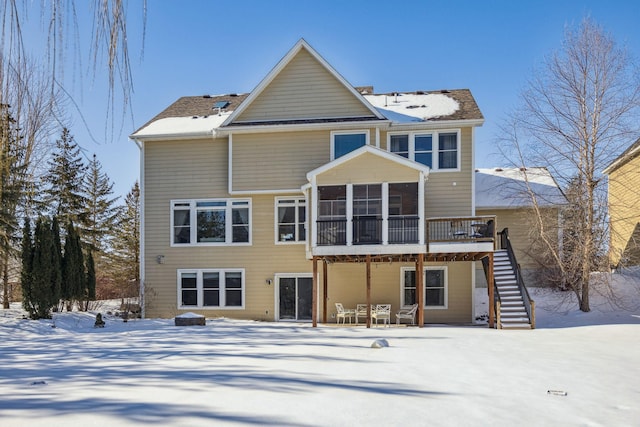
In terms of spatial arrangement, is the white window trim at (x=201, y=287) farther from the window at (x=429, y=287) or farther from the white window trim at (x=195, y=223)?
the window at (x=429, y=287)

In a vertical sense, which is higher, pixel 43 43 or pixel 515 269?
pixel 43 43

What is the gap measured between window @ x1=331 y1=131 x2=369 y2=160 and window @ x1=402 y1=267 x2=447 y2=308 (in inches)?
191

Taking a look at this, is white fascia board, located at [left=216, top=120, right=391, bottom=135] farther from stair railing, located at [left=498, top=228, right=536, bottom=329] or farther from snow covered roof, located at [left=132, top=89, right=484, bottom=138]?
stair railing, located at [left=498, top=228, right=536, bottom=329]

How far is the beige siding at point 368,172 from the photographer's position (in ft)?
51.1

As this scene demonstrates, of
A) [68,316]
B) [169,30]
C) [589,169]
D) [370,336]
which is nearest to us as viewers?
[169,30]

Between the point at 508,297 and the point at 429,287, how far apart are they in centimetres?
289

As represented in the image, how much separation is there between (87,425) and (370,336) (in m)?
8.85

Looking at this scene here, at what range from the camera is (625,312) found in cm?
1658

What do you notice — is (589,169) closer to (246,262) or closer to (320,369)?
(246,262)

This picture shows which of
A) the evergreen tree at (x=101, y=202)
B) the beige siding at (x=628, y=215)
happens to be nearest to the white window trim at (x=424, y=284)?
the beige siding at (x=628, y=215)

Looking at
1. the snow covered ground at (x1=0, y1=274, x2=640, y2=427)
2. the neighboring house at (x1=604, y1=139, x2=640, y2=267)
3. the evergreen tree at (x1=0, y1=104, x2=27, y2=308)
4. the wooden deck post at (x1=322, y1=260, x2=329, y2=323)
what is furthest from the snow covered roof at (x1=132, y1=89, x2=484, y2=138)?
the snow covered ground at (x1=0, y1=274, x2=640, y2=427)

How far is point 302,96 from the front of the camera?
1792 centimetres

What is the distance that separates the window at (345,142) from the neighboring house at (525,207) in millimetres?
6712

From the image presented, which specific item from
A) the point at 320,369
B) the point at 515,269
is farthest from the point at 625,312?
the point at 320,369
